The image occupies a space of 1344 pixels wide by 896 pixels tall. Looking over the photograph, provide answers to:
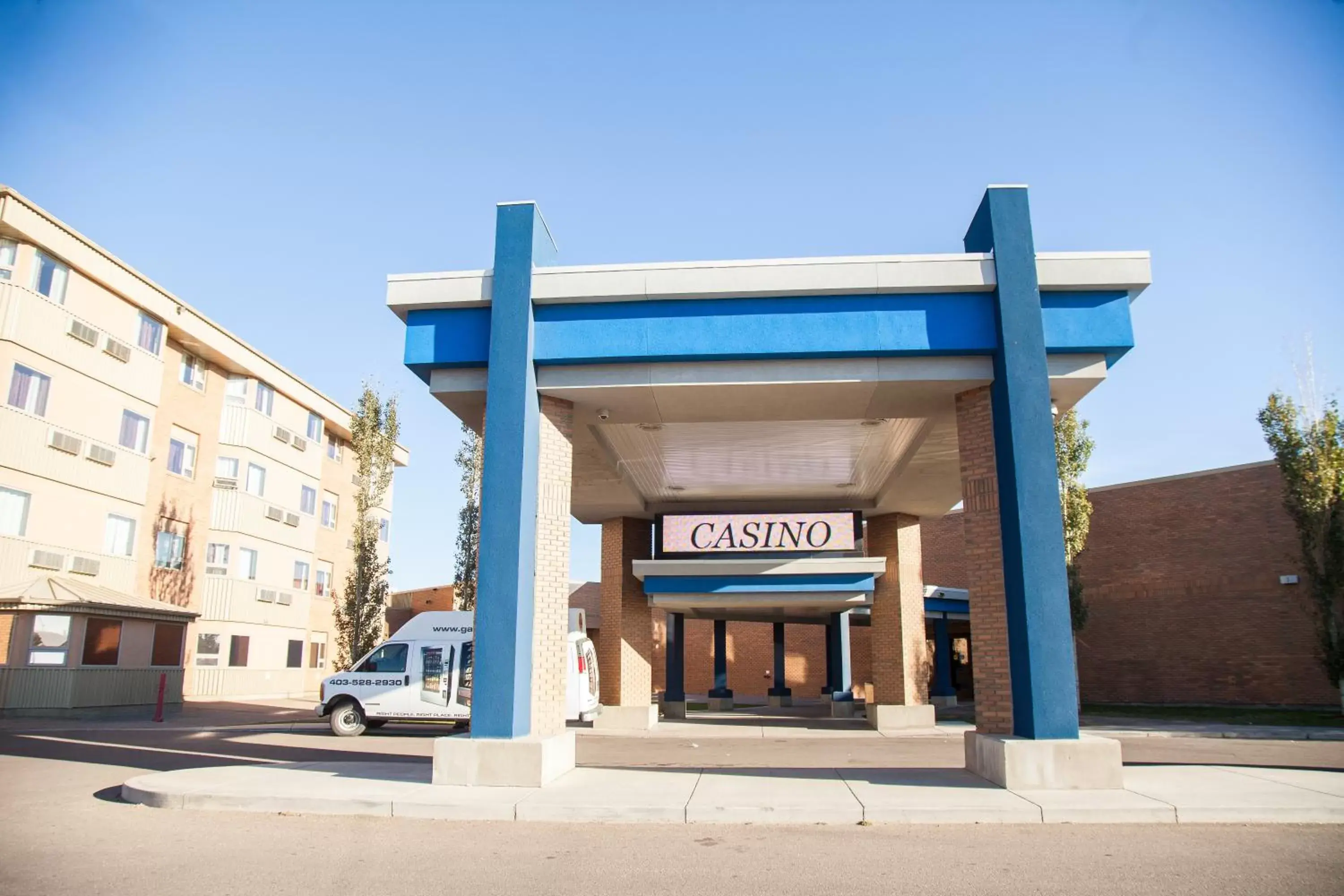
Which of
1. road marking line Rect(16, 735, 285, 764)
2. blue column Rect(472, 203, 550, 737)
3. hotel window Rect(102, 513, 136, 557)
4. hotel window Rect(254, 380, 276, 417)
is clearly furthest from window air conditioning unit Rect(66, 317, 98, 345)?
blue column Rect(472, 203, 550, 737)

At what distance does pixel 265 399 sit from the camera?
1507 inches

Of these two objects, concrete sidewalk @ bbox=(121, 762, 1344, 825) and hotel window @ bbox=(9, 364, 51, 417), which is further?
hotel window @ bbox=(9, 364, 51, 417)

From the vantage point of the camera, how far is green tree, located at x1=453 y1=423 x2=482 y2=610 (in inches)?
1305

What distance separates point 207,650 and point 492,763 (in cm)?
2934

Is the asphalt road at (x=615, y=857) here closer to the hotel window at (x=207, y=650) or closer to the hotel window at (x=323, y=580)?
the hotel window at (x=207, y=650)

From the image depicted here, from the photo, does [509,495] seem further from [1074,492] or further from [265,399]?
[265,399]

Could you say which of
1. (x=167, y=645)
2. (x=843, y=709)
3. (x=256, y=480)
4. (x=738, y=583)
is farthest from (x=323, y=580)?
(x=738, y=583)

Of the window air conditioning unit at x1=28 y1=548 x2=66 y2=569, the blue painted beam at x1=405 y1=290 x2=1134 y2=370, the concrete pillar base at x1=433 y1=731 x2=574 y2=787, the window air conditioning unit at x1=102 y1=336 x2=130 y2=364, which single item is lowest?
the concrete pillar base at x1=433 y1=731 x2=574 y2=787

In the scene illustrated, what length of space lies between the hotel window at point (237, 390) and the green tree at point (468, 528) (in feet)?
30.7

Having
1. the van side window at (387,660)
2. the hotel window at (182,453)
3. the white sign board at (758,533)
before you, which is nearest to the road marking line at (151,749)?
the van side window at (387,660)

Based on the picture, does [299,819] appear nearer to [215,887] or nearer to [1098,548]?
[215,887]

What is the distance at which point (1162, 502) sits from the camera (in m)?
33.1

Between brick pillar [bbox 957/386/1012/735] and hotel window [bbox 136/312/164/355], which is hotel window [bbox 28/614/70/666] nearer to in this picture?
hotel window [bbox 136/312/164/355]

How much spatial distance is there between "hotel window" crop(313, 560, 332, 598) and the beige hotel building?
0.10 m
